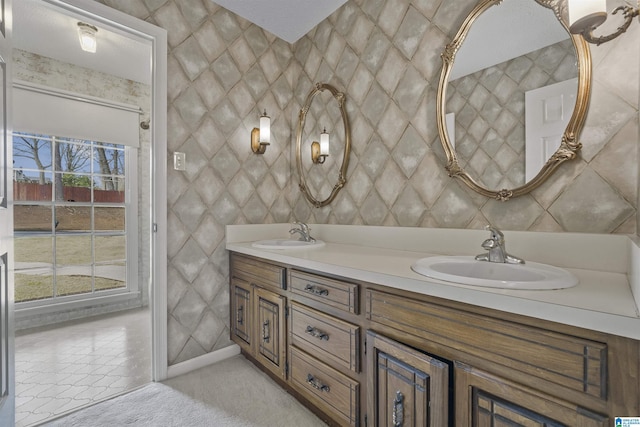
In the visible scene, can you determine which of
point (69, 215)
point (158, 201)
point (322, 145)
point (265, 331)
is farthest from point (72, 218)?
point (322, 145)

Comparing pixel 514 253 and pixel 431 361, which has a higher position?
pixel 514 253

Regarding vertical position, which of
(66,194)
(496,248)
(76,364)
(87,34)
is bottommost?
(76,364)

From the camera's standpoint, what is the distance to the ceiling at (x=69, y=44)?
229cm

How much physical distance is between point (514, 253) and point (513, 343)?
2.21ft

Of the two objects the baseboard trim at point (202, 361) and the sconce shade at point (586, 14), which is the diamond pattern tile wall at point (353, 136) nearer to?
the baseboard trim at point (202, 361)

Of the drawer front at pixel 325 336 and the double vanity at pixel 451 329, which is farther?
the drawer front at pixel 325 336

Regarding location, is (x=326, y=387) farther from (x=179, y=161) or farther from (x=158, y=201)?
(x=179, y=161)

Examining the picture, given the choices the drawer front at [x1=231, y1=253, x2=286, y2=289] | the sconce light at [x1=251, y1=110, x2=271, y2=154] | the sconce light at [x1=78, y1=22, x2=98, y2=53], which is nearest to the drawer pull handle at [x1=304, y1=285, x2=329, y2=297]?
the drawer front at [x1=231, y1=253, x2=286, y2=289]

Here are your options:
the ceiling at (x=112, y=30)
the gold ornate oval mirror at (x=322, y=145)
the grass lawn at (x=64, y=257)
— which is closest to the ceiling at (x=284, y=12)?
the ceiling at (x=112, y=30)

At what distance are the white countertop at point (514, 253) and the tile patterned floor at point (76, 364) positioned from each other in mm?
1137

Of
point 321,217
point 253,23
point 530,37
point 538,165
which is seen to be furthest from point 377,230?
point 253,23

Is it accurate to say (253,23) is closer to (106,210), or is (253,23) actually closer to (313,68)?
(313,68)

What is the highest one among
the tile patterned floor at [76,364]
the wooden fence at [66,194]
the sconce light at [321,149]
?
the sconce light at [321,149]

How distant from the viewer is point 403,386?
1.08 meters
